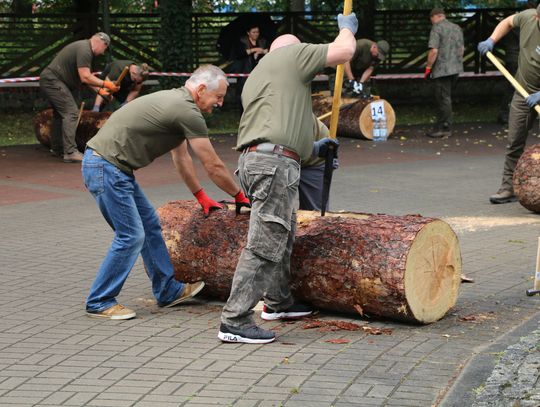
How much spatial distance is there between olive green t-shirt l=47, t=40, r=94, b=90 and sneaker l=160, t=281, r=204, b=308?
27.1ft

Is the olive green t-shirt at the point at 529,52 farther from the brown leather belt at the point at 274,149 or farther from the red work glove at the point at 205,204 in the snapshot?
the brown leather belt at the point at 274,149

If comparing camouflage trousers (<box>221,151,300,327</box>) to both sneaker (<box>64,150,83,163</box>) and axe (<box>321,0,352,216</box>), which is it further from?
sneaker (<box>64,150,83,163</box>)

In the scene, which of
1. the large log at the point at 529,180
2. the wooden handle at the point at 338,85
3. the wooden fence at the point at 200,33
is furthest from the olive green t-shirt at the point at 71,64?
the wooden handle at the point at 338,85

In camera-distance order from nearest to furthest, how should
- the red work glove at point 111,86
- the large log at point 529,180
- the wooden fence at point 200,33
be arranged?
the large log at point 529,180 < the red work glove at point 111,86 < the wooden fence at point 200,33

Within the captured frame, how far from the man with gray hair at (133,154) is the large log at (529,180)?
14.4 ft

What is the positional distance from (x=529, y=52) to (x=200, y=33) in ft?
45.0

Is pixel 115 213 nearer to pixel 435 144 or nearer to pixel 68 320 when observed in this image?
pixel 68 320

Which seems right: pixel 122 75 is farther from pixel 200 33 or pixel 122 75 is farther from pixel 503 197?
pixel 200 33

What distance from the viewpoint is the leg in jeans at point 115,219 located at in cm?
669

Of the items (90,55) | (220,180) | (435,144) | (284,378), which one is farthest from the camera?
(435,144)

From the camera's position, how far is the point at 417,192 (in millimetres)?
12258

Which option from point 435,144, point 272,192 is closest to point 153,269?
point 272,192

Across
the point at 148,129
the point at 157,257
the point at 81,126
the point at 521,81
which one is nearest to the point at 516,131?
the point at 521,81

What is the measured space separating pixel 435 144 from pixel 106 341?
38.7 feet
